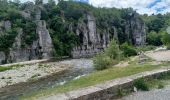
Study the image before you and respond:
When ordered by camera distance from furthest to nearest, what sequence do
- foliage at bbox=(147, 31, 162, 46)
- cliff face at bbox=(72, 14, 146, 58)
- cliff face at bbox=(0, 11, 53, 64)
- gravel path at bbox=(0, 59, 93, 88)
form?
1. foliage at bbox=(147, 31, 162, 46)
2. cliff face at bbox=(72, 14, 146, 58)
3. cliff face at bbox=(0, 11, 53, 64)
4. gravel path at bbox=(0, 59, 93, 88)

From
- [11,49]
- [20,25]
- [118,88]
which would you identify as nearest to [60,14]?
[20,25]

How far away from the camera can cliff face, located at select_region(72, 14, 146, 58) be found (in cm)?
13788

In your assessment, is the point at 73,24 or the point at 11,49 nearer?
the point at 11,49

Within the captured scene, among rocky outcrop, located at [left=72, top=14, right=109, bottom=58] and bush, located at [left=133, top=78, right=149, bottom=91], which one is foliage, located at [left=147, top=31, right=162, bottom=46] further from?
bush, located at [left=133, top=78, right=149, bottom=91]

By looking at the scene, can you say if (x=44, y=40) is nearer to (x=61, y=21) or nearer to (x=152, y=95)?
(x=61, y=21)

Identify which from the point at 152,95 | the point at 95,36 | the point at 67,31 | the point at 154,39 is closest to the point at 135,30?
the point at 154,39

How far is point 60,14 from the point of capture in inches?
5763

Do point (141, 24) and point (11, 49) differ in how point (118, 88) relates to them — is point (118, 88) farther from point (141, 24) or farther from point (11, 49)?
point (141, 24)

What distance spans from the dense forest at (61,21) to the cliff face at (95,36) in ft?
8.70

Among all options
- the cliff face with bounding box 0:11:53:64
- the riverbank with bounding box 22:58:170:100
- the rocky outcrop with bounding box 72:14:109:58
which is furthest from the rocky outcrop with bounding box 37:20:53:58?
the riverbank with bounding box 22:58:170:100

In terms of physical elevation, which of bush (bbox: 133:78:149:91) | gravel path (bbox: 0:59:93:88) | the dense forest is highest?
the dense forest

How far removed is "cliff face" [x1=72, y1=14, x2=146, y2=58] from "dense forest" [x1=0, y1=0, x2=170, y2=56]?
265cm

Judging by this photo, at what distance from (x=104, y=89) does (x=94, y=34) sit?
13825 cm

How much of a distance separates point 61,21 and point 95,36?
19.9m
